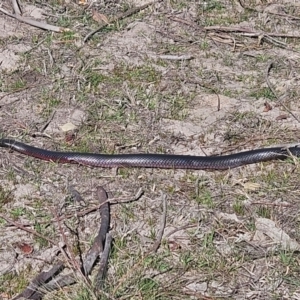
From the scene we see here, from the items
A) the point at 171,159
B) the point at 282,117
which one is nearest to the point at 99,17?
the point at 282,117

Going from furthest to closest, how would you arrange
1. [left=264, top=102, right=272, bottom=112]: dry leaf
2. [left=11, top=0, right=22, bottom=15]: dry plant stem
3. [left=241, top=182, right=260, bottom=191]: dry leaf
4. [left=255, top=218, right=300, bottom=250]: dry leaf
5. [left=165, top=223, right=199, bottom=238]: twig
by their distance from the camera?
[left=11, top=0, right=22, bottom=15]: dry plant stem → [left=264, top=102, right=272, bottom=112]: dry leaf → [left=241, top=182, right=260, bottom=191]: dry leaf → [left=165, top=223, right=199, bottom=238]: twig → [left=255, top=218, right=300, bottom=250]: dry leaf

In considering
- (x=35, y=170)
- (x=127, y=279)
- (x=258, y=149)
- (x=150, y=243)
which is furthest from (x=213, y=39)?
(x=127, y=279)

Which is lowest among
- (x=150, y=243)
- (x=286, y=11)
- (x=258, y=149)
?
(x=286, y=11)

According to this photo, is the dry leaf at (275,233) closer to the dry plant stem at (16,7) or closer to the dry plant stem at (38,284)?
the dry plant stem at (38,284)

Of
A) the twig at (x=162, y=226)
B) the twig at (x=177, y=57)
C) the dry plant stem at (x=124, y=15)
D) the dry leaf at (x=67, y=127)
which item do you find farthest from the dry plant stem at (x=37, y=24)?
the twig at (x=162, y=226)

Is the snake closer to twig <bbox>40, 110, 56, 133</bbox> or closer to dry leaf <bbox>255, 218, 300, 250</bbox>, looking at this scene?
twig <bbox>40, 110, 56, 133</bbox>

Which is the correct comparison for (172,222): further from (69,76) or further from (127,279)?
(69,76)

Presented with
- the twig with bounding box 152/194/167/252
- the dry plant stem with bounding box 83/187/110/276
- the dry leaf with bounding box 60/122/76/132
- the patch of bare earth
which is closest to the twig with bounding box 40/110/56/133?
the patch of bare earth
